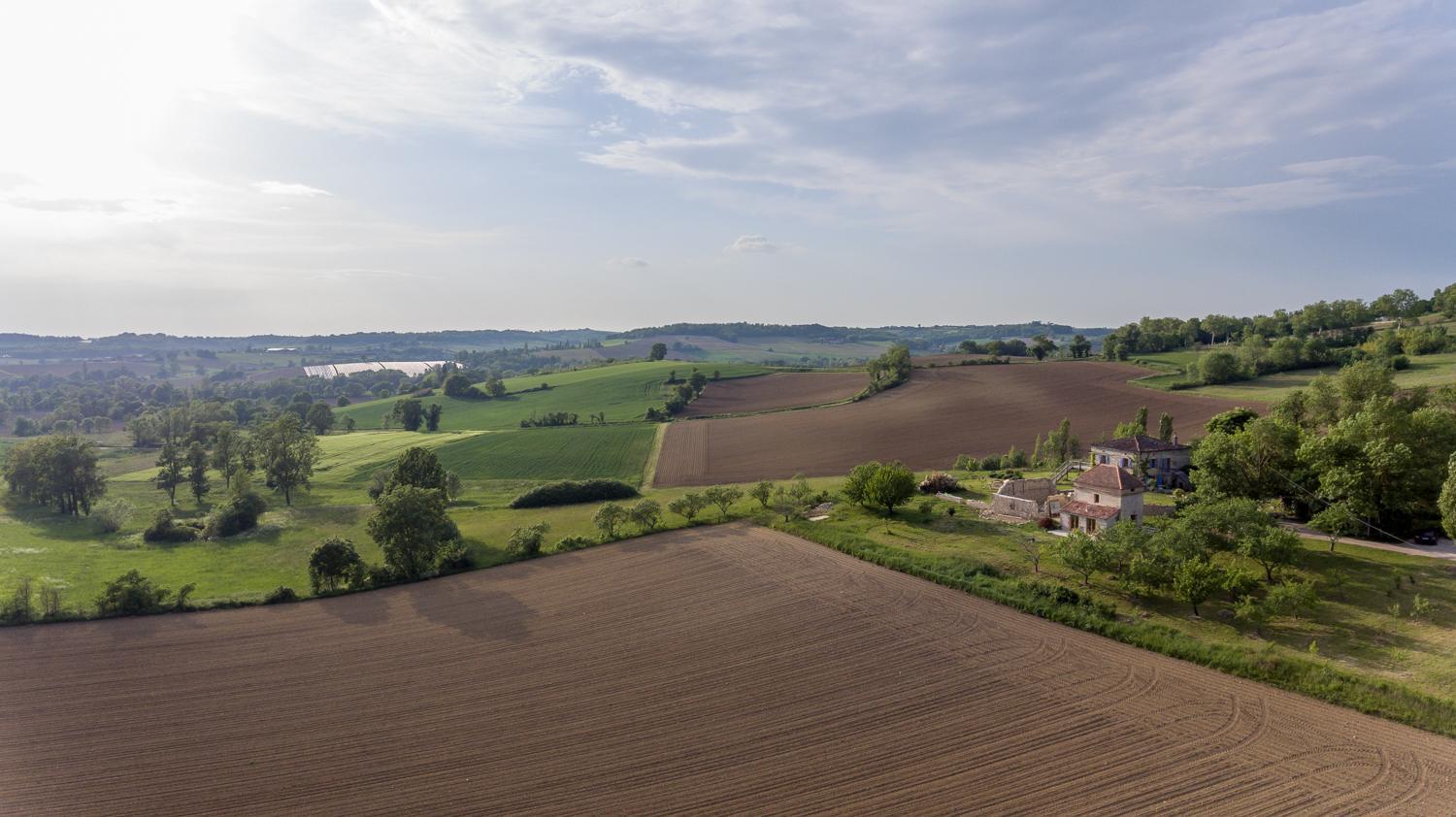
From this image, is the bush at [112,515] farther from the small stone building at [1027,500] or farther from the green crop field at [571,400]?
the small stone building at [1027,500]

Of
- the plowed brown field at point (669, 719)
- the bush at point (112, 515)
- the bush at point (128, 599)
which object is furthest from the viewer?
the bush at point (112, 515)

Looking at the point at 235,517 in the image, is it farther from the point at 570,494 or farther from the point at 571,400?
the point at 571,400

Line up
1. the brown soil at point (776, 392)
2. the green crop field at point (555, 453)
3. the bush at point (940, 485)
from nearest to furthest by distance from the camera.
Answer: the bush at point (940, 485) < the green crop field at point (555, 453) < the brown soil at point (776, 392)

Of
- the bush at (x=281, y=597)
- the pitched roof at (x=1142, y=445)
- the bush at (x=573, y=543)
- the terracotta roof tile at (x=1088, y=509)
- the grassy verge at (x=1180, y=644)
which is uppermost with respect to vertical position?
the pitched roof at (x=1142, y=445)

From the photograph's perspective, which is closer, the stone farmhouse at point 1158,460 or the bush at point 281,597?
the bush at point 281,597

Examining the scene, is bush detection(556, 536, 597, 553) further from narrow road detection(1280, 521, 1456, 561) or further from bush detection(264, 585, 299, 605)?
narrow road detection(1280, 521, 1456, 561)

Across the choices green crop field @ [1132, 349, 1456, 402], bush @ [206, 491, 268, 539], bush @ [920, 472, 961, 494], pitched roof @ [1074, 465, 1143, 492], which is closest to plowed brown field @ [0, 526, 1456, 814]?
pitched roof @ [1074, 465, 1143, 492]

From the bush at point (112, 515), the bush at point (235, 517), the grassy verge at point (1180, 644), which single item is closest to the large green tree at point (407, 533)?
the bush at point (235, 517)
